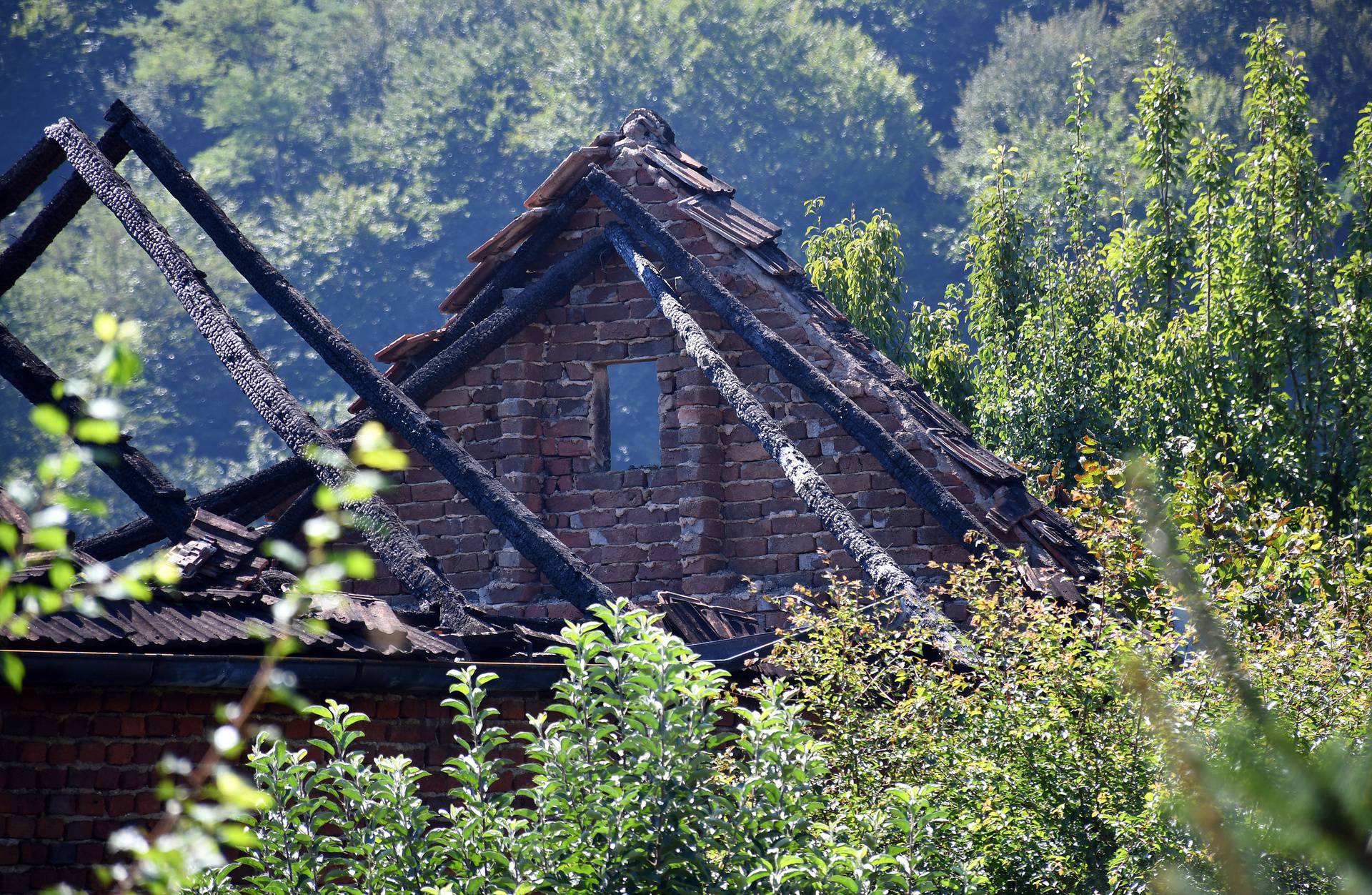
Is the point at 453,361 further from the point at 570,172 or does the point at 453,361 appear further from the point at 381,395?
the point at 381,395

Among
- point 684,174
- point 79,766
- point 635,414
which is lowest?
point 79,766

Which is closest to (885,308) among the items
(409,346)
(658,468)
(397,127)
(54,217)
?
(658,468)

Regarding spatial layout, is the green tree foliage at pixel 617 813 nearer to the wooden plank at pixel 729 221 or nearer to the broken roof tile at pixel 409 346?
the wooden plank at pixel 729 221

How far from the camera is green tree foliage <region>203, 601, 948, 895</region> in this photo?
3.56 metres

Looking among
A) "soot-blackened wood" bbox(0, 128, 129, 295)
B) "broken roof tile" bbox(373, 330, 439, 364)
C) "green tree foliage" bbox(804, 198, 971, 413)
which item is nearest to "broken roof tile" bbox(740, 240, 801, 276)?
"broken roof tile" bbox(373, 330, 439, 364)

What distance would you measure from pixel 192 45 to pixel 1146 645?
169 ft

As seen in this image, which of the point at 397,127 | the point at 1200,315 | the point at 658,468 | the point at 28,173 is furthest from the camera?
the point at 397,127

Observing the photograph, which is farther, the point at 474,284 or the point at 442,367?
the point at 474,284

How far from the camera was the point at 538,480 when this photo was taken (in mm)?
8547

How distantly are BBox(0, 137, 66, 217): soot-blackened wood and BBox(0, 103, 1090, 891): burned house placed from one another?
0.6 inches

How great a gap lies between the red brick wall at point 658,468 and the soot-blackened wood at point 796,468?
1.19ft

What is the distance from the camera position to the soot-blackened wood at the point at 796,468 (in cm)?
573

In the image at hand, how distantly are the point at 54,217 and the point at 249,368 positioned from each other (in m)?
1.86

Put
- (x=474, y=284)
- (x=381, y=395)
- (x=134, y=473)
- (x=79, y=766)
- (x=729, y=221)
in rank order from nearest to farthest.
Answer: (x=79, y=766), (x=134, y=473), (x=381, y=395), (x=729, y=221), (x=474, y=284)
